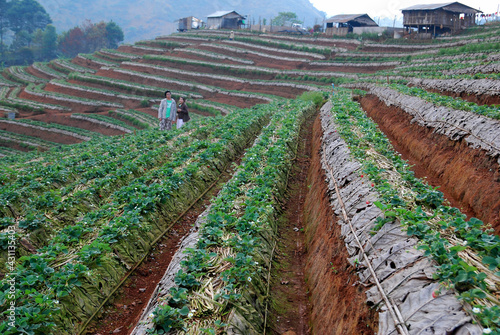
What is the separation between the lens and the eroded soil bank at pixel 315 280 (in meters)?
5.20

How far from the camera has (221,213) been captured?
294 inches

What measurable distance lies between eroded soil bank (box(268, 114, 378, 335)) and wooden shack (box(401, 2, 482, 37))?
52.1 metres

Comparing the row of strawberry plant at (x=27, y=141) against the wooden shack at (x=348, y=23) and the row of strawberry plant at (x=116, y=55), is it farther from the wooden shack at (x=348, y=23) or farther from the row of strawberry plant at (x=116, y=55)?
the wooden shack at (x=348, y=23)

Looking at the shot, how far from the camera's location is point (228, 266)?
6152mm

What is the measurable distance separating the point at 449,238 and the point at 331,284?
1.90m

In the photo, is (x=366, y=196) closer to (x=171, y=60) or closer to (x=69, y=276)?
(x=69, y=276)

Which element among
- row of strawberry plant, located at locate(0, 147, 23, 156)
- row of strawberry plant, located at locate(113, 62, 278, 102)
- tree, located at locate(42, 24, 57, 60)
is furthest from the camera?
tree, located at locate(42, 24, 57, 60)

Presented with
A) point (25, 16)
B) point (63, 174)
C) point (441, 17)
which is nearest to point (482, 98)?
point (63, 174)

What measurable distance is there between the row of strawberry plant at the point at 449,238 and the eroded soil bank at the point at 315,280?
3.28ft

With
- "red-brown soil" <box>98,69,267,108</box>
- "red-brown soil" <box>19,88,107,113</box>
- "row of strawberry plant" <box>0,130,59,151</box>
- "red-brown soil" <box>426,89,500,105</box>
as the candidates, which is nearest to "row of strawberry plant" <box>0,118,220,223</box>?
"red-brown soil" <box>426,89,500,105</box>

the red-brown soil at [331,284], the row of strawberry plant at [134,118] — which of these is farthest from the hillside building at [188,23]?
the red-brown soil at [331,284]

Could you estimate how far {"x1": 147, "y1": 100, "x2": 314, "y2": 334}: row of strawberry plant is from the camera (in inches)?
199

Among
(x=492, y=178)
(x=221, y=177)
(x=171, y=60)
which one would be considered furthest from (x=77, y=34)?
(x=492, y=178)

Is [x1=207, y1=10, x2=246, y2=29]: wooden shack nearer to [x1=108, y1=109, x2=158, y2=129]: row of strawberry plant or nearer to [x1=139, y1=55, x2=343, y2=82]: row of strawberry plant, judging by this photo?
[x1=139, y1=55, x2=343, y2=82]: row of strawberry plant
